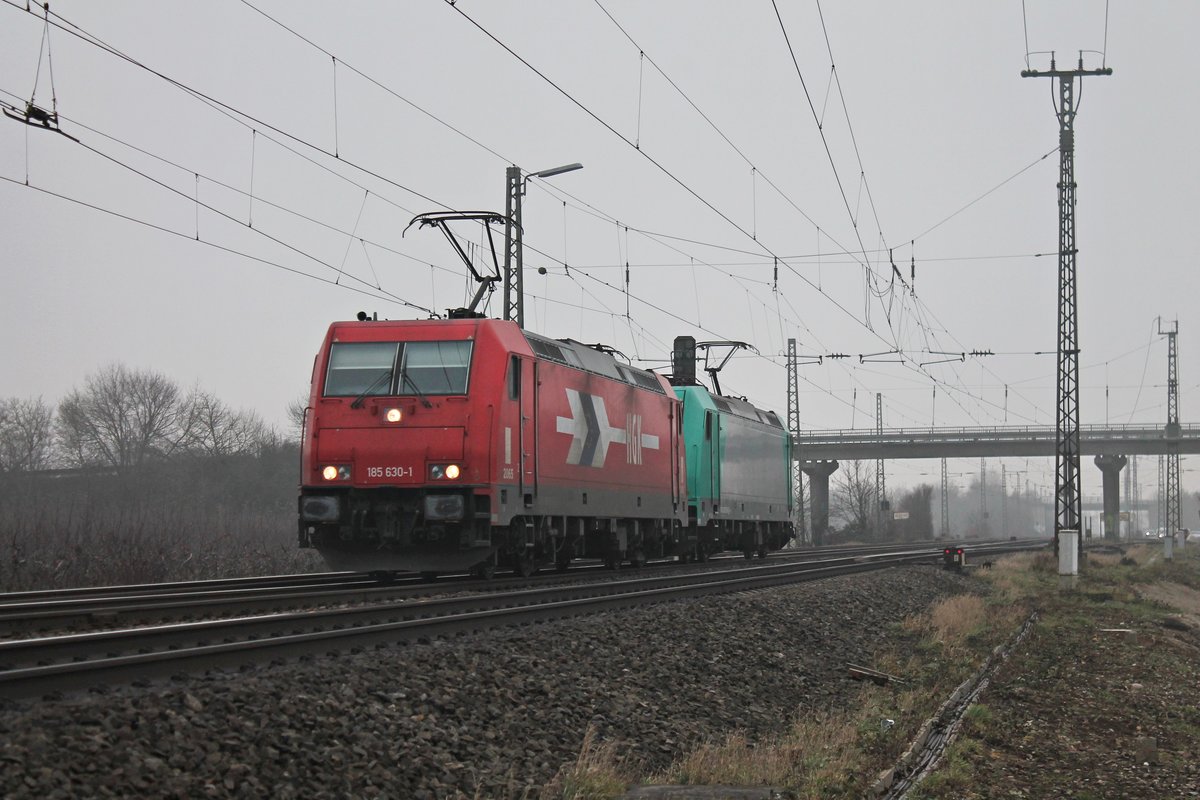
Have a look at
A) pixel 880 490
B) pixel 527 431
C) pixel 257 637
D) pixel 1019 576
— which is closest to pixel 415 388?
pixel 527 431

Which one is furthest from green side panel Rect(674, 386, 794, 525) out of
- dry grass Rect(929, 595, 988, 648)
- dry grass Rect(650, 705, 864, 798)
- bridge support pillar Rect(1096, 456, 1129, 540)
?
bridge support pillar Rect(1096, 456, 1129, 540)

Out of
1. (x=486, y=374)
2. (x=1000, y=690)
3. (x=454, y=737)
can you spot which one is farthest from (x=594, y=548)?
(x=454, y=737)

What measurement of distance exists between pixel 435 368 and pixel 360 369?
1.11m

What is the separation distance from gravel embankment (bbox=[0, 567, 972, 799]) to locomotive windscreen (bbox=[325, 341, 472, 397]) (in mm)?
4669

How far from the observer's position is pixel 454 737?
26.7 feet

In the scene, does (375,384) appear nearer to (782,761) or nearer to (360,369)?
(360,369)

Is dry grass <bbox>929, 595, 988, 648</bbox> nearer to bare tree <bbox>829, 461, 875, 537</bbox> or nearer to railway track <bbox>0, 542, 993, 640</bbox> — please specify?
railway track <bbox>0, 542, 993, 640</bbox>

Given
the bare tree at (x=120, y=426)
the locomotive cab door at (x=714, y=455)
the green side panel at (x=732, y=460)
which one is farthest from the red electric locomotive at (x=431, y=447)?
the bare tree at (x=120, y=426)

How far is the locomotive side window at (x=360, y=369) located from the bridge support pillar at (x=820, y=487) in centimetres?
5006

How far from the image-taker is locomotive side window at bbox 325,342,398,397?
17.1m

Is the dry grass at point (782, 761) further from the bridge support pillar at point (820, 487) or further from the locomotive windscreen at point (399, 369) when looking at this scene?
the bridge support pillar at point (820, 487)

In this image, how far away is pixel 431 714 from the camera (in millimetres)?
8414

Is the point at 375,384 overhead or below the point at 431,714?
overhead

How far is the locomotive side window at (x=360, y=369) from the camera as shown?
1706 centimetres
